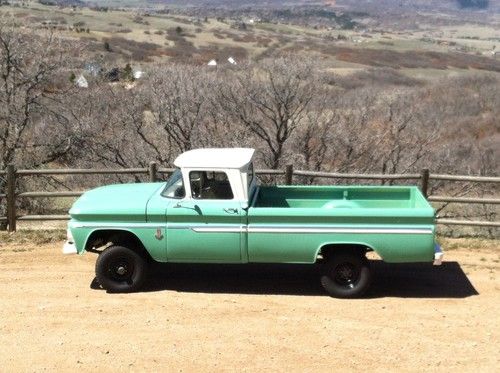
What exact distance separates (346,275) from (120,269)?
119 inches

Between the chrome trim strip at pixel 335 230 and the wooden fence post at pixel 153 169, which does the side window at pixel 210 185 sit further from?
the wooden fence post at pixel 153 169

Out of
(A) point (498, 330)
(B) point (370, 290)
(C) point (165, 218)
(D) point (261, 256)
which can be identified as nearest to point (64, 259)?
(C) point (165, 218)

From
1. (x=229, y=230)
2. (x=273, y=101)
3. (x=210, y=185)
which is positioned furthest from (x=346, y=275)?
(x=273, y=101)

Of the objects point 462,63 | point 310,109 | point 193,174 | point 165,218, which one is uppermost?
point 193,174

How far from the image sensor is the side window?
8695 millimetres

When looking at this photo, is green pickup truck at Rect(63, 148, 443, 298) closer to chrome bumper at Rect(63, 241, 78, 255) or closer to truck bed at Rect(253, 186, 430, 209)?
chrome bumper at Rect(63, 241, 78, 255)

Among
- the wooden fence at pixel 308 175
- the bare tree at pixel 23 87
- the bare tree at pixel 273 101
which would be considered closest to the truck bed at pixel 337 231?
the wooden fence at pixel 308 175

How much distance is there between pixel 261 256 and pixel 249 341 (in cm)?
139

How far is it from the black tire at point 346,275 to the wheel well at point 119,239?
2.49 metres

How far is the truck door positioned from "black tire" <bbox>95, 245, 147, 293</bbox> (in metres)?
0.50

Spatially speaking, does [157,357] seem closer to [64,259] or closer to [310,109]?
[64,259]

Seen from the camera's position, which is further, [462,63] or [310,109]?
[462,63]

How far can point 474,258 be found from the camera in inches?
416

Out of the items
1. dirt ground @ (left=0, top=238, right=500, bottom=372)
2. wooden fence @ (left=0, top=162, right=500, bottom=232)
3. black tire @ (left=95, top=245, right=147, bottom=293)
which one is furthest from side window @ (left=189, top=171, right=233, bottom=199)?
wooden fence @ (left=0, top=162, right=500, bottom=232)
